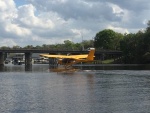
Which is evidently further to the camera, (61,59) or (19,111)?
(61,59)

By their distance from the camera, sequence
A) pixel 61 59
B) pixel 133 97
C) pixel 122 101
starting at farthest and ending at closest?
1. pixel 61 59
2. pixel 133 97
3. pixel 122 101

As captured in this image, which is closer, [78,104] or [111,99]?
[78,104]

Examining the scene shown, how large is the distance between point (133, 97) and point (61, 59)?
74970 mm

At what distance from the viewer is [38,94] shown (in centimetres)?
4856

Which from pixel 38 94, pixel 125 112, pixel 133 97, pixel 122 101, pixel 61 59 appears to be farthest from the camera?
pixel 61 59

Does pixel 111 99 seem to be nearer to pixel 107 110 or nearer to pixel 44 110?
pixel 107 110

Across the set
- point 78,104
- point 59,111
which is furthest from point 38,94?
point 59,111

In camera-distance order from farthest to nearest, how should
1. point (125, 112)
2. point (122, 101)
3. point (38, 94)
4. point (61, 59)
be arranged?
point (61, 59)
point (38, 94)
point (122, 101)
point (125, 112)

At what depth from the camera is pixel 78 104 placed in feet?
130

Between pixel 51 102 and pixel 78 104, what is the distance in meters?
3.38

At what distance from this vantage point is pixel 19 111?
35906 mm

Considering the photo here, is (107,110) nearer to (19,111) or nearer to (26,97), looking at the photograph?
(19,111)

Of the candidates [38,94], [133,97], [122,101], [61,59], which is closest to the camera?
[122,101]

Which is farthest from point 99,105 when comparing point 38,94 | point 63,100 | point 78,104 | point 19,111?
point 38,94
